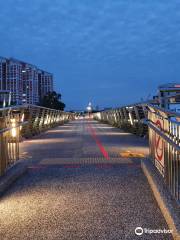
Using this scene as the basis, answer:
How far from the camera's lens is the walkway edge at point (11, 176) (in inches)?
213

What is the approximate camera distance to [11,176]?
234 inches

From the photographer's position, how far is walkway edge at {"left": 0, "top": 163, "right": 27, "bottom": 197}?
5410 millimetres

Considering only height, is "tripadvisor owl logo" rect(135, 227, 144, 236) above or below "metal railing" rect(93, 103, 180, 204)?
below

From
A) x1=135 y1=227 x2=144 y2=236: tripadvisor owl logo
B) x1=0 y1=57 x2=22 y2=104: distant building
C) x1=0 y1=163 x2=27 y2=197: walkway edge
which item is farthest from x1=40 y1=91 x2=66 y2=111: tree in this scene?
x1=135 y1=227 x2=144 y2=236: tripadvisor owl logo

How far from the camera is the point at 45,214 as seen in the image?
429 cm

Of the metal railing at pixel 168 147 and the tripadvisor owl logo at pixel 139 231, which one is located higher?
the metal railing at pixel 168 147

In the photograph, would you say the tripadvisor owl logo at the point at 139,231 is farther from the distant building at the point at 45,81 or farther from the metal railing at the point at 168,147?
the distant building at the point at 45,81

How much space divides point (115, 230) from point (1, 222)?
130 cm

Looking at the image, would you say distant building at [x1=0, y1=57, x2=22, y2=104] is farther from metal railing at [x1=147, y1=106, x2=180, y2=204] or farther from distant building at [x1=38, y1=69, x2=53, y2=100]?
metal railing at [x1=147, y1=106, x2=180, y2=204]

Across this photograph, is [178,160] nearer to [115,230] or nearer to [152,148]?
[115,230]

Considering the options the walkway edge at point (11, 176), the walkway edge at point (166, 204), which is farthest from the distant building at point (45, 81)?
the walkway edge at point (166, 204)

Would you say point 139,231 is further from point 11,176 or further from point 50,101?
point 50,101

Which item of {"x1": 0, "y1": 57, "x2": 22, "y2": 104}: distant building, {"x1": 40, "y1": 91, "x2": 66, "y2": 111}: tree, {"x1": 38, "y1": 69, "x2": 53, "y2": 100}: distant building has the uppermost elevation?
{"x1": 38, "y1": 69, "x2": 53, "y2": 100}: distant building

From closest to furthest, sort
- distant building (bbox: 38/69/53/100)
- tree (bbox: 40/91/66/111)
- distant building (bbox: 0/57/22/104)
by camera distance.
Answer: distant building (bbox: 0/57/22/104) → tree (bbox: 40/91/66/111) → distant building (bbox: 38/69/53/100)
